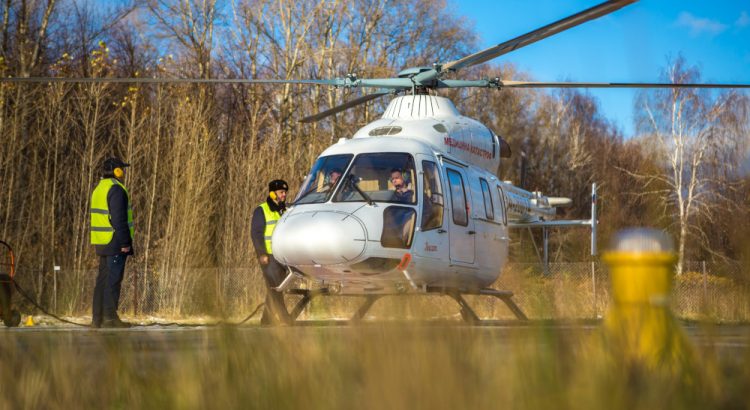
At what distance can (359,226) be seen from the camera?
37.1ft

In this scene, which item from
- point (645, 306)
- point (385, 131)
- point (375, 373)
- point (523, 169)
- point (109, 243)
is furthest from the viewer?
point (523, 169)

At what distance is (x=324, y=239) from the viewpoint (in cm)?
1113

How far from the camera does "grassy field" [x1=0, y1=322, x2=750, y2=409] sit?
3.02 m

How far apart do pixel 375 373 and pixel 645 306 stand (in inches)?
45.8

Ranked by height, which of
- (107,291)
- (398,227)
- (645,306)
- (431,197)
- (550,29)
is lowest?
(107,291)

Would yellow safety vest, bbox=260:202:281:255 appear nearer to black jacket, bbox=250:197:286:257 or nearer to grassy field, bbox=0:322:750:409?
black jacket, bbox=250:197:286:257

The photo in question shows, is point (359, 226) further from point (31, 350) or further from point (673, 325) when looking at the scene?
point (673, 325)

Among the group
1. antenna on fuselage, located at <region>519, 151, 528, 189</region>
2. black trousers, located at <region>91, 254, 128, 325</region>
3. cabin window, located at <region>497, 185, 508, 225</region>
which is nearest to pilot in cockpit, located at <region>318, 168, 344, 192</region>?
black trousers, located at <region>91, 254, 128, 325</region>

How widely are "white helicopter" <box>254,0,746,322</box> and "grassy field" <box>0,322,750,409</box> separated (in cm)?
597

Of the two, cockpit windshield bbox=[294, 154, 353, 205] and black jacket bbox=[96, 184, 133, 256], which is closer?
cockpit windshield bbox=[294, 154, 353, 205]

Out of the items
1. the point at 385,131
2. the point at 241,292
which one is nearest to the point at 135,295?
the point at 241,292

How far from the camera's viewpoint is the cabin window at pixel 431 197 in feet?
39.7

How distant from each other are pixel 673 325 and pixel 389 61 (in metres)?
35.1

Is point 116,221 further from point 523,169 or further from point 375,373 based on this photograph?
point 523,169
